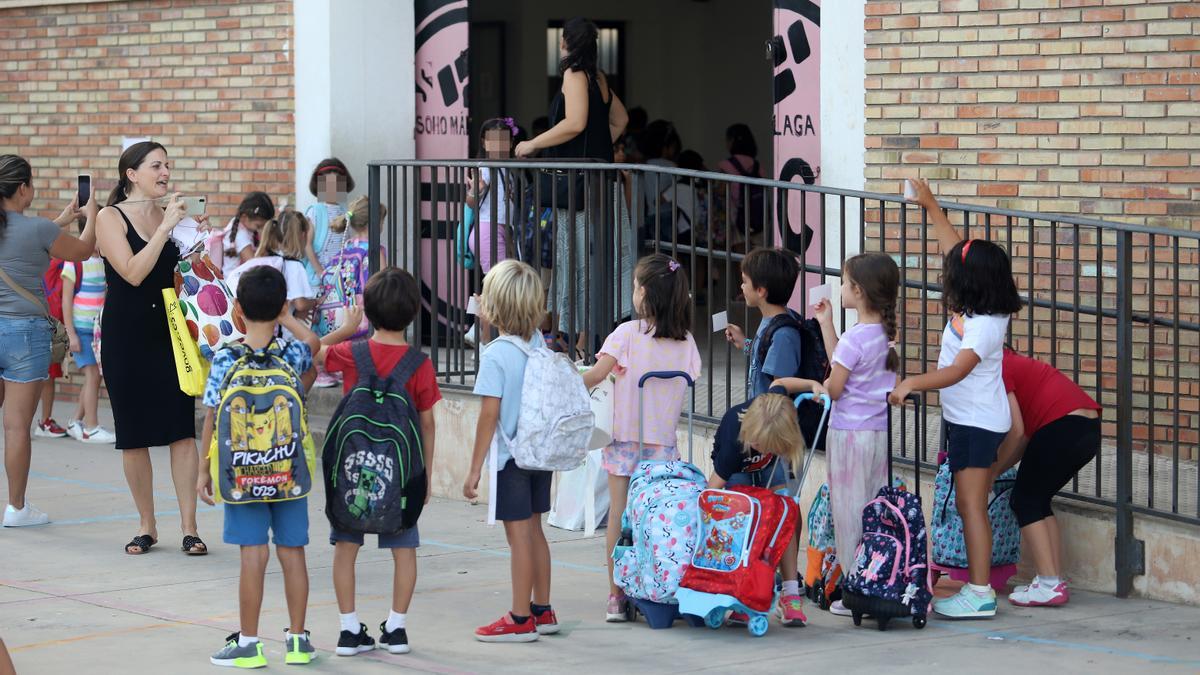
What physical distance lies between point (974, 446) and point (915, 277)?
96.5 inches

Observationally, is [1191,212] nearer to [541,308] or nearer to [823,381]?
[823,381]

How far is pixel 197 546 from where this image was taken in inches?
319

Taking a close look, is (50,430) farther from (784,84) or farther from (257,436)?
(257,436)

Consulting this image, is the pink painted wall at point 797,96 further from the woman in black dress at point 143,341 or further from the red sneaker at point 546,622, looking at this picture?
the red sneaker at point 546,622

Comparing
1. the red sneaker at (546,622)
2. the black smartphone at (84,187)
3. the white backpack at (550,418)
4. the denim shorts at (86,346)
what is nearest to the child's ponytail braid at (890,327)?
the white backpack at (550,418)

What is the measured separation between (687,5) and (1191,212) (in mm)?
12206

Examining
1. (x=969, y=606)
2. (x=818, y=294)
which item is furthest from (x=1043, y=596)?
(x=818, y=294)

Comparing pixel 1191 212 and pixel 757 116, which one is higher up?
pixel 757 116

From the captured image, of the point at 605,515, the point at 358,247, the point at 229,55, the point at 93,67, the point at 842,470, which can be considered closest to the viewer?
the point at 842,470

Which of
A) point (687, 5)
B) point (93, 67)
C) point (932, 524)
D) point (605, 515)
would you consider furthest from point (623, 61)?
point (932, 524)

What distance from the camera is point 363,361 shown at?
20.2ft

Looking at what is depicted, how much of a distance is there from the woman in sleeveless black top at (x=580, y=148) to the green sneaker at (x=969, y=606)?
106 inches

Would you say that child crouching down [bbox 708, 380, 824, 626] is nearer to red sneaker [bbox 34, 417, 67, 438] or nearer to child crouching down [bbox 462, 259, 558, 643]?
child crouching down [bbox 462, 259, 558, 643]

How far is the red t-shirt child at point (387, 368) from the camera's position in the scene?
20.3 ft
